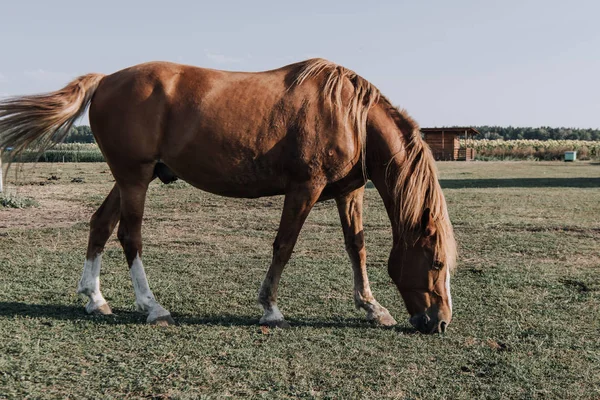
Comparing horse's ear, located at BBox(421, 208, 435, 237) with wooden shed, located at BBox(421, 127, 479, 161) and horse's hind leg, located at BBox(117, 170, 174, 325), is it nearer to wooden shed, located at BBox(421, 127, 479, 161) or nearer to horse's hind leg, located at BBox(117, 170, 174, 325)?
horse's hind leg, located at BBox(117, 170, 174, 325)

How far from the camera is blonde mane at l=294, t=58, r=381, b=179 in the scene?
4.14 metres

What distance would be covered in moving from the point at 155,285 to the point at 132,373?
7.35ft

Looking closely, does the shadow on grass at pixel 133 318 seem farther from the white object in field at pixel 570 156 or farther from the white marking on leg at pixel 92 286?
the white object in field at pixel 570 156

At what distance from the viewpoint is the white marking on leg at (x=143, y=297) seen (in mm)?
4172

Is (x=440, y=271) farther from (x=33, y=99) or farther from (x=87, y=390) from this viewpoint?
(x=33, y=99)

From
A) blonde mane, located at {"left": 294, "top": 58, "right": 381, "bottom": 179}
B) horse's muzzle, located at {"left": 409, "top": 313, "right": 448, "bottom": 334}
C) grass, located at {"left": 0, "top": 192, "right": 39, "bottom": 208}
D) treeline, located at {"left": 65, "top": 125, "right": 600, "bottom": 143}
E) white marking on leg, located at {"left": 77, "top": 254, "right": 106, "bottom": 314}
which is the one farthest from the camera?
treeline, located at {"left": 65, "top": 125, "right": 600, "bottom": 143}

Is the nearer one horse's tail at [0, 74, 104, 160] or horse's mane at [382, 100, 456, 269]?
horse's mane at [382, 100, 456, 269]

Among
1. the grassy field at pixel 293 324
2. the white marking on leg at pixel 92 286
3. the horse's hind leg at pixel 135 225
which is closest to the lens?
the grassy field at pixel 293 324

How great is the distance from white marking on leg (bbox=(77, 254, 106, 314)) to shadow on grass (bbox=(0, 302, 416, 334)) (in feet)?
0.32

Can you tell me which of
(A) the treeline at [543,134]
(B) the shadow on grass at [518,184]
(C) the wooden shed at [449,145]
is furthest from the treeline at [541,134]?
(B) the shadow on grass at [518,184]

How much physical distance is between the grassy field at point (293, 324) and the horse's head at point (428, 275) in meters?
0.17

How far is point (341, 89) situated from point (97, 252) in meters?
2.45

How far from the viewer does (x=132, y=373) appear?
124 inches

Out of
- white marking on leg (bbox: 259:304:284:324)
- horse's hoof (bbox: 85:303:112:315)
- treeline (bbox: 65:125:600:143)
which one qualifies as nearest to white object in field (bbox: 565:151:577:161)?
white marking on leg (bbox: 259:304:284:324)
